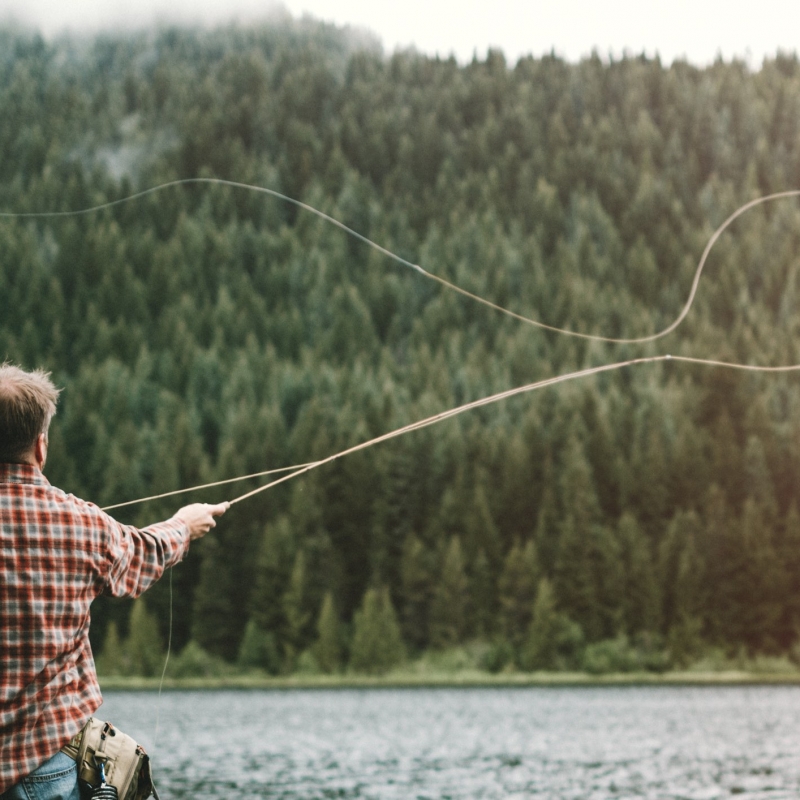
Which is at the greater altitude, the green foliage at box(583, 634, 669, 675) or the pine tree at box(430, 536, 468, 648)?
the pine tree at box(430, 536, 468, 648)

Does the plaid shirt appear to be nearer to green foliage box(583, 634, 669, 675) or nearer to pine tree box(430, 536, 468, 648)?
pine tree box(430, 536, 468, 648)

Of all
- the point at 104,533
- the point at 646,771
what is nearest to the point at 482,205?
the point at 646,771

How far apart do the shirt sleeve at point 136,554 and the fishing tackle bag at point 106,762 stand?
1.01 ft

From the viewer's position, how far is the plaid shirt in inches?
102

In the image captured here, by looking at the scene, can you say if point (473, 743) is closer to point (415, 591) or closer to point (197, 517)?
point (415, 591)

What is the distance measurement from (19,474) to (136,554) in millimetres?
346

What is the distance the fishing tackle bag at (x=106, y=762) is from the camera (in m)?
2.73

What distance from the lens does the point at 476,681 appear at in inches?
2322

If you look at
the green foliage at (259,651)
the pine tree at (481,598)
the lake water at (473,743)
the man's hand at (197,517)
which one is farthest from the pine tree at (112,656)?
the man's hand at (197,517)

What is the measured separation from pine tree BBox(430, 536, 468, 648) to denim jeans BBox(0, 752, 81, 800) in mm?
58961

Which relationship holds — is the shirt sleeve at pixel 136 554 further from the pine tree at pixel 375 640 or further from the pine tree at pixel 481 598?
the pine tree at pixel 481 598

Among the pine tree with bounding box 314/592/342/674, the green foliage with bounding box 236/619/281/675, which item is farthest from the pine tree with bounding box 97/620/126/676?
the pine tree with bounding box 314/592/342/674

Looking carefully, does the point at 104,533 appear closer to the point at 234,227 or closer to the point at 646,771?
the point at 646,771

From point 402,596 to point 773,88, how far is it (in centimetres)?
8688
